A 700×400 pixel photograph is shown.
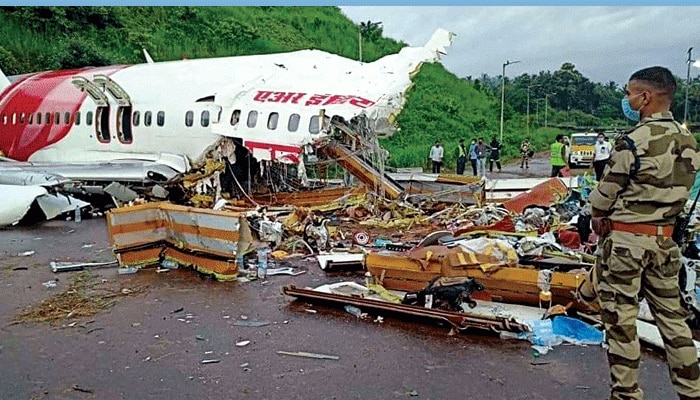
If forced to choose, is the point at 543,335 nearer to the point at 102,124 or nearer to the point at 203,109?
the point at 203,109

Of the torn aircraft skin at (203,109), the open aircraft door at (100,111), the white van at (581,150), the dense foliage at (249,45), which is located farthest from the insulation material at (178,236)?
the white van at (581,150)

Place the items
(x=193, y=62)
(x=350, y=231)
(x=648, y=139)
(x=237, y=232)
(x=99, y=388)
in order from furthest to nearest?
1. (x=193, y=62)
2. (x=350, y=231)
3. (x=237, y=232)
4. (x=99, y=388)
5. (x=648, y=139)

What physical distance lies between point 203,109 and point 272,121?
2253 millimetres

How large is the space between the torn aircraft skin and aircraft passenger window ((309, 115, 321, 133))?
0.8 inches

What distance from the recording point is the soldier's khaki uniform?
4.01 metres

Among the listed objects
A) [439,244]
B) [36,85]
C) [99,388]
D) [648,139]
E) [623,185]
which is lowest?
[99,388]

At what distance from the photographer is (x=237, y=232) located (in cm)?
840

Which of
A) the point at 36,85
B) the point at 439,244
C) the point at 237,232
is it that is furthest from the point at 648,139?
the point at 36,85

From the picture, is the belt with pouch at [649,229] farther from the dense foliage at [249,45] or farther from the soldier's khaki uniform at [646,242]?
the dense foliage at [249,45]

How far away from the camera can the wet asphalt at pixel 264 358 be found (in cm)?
509

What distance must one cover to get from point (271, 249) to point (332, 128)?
4.17m

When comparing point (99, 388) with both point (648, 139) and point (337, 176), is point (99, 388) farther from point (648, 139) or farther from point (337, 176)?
point (337, 176)

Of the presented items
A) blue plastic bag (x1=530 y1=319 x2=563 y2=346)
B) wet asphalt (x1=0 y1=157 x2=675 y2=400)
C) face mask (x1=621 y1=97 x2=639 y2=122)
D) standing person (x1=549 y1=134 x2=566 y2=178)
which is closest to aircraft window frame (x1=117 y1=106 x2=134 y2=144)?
wet asphalt (x1=0 y1=157 x2=675 y2=400)

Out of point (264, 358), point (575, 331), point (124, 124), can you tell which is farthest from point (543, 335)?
point (124, 124)
